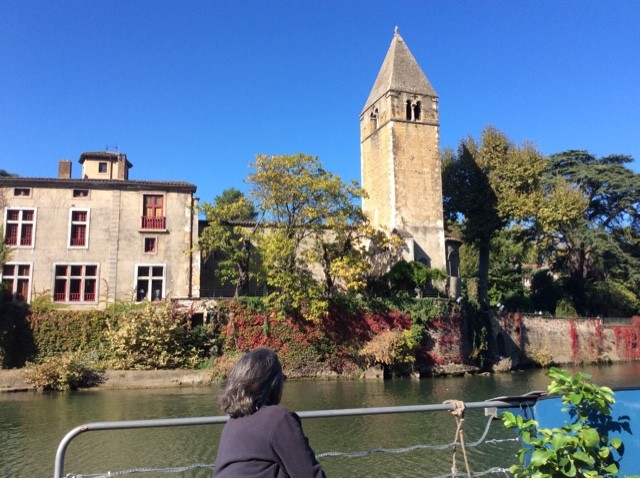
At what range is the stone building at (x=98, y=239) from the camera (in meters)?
28.6

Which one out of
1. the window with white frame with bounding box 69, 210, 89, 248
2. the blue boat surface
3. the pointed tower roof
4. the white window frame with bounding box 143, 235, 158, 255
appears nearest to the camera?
the blue boat surface

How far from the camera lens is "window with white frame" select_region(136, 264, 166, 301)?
2945cm

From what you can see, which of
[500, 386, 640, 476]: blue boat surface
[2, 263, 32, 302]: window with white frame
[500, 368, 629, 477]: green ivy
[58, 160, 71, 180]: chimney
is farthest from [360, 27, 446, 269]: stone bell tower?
[500, 368, 629, 477]: green ivy

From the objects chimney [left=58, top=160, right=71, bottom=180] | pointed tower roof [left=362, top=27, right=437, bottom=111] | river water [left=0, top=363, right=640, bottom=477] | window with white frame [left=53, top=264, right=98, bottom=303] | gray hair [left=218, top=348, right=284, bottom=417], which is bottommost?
river water [left=0, top=363, right=640, bottom=477]

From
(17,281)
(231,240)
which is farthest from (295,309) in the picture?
(17,281)

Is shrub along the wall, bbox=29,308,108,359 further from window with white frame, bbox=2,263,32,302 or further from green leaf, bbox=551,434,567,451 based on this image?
green leaf, bbox=551,434,567,451

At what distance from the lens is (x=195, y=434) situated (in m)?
13.8

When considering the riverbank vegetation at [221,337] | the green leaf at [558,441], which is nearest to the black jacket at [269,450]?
the green leaf at [558,441]

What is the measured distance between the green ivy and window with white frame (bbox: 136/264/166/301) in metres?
27.6

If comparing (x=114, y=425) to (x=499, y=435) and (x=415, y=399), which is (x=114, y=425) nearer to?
(x=499, y=435)

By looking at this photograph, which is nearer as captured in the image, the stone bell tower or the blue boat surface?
the blue boat surface

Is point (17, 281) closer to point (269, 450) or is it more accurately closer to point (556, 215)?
point (269, 450)

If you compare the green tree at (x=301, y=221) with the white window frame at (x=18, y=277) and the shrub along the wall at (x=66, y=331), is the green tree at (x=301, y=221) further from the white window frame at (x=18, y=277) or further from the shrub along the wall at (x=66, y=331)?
the white window frame at (x=18, y=277)

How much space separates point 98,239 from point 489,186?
27286 mm
